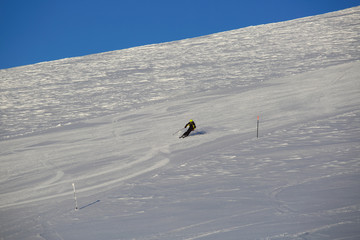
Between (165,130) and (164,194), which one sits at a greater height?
(165,130)

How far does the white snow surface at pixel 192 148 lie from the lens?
8.48 metres

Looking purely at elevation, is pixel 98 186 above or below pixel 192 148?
below

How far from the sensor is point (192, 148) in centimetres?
1566

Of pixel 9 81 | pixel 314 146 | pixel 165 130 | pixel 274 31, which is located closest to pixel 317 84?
pixel 165 130

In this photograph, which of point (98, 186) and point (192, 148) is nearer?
point (98, 186)

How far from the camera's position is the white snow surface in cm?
848

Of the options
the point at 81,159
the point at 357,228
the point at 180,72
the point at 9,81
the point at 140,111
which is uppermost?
the point at 9,81

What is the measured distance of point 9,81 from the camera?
125 ft

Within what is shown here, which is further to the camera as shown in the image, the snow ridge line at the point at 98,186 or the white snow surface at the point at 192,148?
the snow ridge line at the point at 98,186

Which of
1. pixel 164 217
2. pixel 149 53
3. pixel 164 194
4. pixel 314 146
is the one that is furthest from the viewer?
pixel 149 53

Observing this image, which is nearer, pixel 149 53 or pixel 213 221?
pixel 213 221

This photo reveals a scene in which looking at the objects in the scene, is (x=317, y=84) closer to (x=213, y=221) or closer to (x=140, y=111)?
(x=140, y=111)

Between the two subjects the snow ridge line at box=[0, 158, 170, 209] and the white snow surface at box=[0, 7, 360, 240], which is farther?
the snow ridge line at box=[0, 158, 170, 209]

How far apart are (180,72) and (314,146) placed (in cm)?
2267
